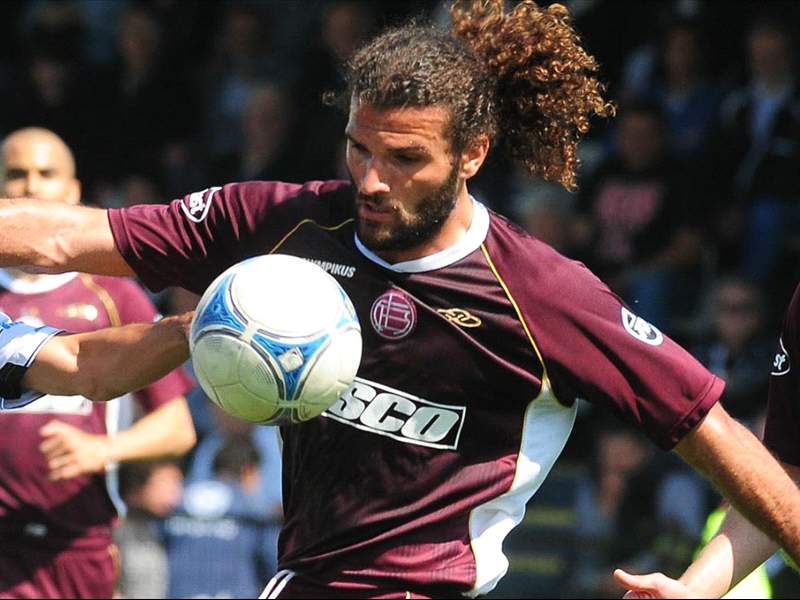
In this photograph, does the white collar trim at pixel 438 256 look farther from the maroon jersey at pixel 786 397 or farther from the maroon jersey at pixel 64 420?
the maroon jersey at pixel 64 420

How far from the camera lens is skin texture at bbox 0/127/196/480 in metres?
5.98

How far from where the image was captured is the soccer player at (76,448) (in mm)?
6250

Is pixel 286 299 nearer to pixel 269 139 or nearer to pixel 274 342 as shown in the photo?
pixel 274 342

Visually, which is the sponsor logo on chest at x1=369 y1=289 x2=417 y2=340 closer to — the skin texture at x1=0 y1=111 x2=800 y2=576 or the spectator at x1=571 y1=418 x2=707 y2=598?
the skin texture at x1=0 y1=111 x2=800 y2=576

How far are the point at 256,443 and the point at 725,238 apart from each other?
2829 mm

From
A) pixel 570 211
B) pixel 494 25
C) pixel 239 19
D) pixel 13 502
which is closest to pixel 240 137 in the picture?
pixel 239 19

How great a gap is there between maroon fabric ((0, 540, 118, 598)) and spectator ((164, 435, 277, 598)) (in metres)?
1.36

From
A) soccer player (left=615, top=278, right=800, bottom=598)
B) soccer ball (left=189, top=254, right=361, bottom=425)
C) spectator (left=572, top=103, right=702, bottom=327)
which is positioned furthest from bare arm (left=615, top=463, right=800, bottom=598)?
spectator (left=572, top=103, right=702, bottom=327)

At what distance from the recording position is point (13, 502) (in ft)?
20.6

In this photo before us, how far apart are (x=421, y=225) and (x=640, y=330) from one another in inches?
26.0

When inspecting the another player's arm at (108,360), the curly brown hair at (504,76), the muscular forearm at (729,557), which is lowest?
the muscular forearm at (729,557)

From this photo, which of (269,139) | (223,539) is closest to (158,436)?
(223,539)

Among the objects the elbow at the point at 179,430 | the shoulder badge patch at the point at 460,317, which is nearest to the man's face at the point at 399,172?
the shoulder badge patch at the point at 460,317

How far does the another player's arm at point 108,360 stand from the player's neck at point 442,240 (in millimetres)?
600
